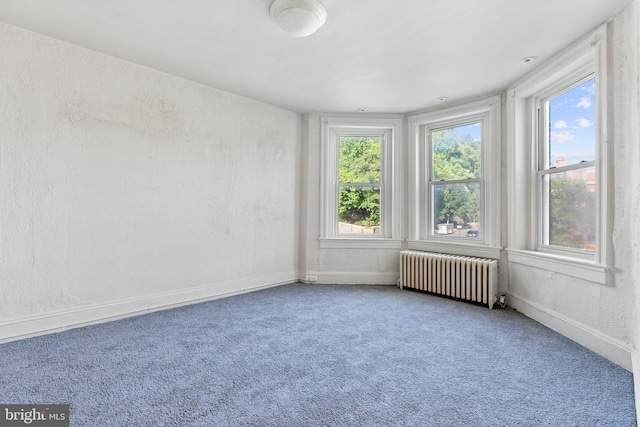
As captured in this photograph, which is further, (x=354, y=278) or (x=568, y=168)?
(x=354, y=278)

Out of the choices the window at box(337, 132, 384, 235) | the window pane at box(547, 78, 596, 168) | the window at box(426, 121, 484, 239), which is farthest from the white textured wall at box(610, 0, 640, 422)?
the window at box(337, 132, 384, 235)

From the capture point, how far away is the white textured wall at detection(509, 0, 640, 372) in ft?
7.20

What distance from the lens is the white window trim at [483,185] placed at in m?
3.91

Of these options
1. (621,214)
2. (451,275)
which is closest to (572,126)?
(621,214)

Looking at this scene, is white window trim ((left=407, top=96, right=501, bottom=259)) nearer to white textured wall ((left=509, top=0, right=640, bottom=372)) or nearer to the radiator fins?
the radiator fins

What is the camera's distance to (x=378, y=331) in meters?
2.91

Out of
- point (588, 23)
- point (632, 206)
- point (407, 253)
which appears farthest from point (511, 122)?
point (407, 253)

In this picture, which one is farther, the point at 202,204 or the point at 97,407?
the point at 202,204

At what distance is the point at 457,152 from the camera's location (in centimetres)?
442

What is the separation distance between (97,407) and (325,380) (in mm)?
1266

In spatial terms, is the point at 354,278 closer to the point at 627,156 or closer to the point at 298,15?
the point at 627,156

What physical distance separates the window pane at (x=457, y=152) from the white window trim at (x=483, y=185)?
3.8 inches

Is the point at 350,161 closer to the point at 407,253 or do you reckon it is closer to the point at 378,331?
the point at 407,253

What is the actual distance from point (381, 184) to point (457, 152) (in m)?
1.13
